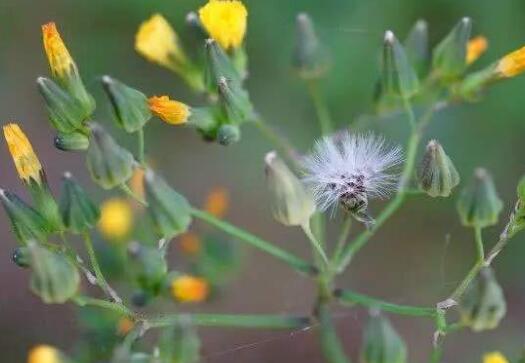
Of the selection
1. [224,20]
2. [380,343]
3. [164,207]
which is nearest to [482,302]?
[380,343]

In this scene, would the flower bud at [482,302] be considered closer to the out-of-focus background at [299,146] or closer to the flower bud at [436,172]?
the flower bud at [436,172]

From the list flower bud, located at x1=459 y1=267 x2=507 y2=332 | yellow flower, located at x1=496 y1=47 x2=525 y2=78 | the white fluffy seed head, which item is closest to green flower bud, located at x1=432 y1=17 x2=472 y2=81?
yellow flower, located at x1=496 y1=47 x2=525 y2=78

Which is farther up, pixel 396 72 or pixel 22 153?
pixel 396 72

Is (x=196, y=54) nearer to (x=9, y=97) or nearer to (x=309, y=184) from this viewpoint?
(x=309, y=184)

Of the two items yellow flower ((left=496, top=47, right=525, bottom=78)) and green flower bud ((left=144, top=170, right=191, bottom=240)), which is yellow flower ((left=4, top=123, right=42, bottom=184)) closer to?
green flower bud ((left=144, top=170, right=191, bottom=240))

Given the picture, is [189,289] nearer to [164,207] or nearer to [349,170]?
[164,207]
